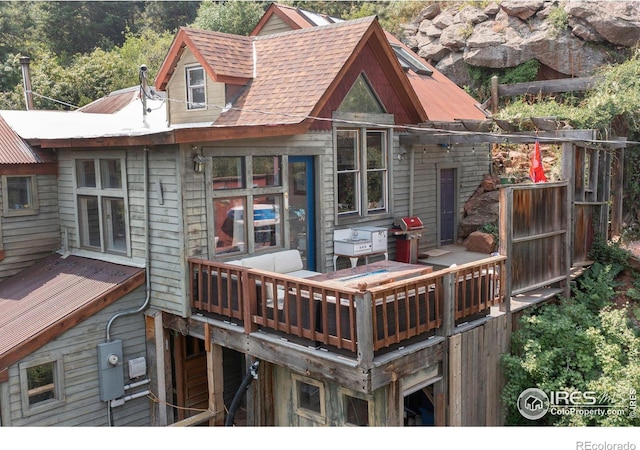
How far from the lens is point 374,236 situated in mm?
11000

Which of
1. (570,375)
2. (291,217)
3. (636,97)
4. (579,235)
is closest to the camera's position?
(570,375)

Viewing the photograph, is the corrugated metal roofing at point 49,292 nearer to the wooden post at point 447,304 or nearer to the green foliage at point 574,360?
the wooden post at point 447,304

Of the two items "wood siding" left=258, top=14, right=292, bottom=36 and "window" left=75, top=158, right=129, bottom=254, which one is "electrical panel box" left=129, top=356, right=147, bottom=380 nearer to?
"window" left=75, top=158, right=129, bottom=254

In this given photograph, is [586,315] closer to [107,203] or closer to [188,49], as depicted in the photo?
[107,203]

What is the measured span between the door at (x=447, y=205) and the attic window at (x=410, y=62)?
356 centimetres

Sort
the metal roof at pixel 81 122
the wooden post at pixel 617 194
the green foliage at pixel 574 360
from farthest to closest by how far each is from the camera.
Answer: the wooden post at pixel 617 194, the metal roof at pixel 81 122, the green foliage at pixel 574 360

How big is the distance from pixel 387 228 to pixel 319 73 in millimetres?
3323

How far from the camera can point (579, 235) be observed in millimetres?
11688

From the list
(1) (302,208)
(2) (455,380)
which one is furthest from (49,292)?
(2) (455,380)

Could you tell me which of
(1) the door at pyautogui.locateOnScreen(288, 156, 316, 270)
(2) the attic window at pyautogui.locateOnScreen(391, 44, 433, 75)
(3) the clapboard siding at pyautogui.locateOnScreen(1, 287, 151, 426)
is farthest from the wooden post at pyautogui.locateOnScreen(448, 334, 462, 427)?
(2) the attic window at pyautogui.locateOnScreen(391, 44, 433, 75)

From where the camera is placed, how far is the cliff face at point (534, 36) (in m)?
20.2

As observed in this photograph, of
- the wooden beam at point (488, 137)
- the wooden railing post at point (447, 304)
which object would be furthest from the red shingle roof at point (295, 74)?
the wooden railing post at point (447, 304)
